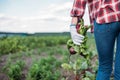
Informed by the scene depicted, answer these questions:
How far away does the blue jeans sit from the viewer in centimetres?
328

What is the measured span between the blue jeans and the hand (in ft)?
1.37

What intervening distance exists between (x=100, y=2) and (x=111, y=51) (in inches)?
18.0

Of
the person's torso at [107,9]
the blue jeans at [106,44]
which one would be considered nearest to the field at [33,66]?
the blue jeans at [106,44]

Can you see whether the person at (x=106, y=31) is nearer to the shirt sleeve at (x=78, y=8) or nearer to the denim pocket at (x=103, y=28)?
the denim pocket at (x=103, y=28)

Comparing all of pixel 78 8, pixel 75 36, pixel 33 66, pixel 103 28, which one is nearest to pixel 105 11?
pixel 103 28

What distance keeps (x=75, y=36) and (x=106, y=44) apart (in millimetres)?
563

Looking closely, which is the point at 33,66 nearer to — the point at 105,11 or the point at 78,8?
the point at 78,8

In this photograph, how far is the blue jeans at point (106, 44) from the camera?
3.28m

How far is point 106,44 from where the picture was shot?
3336mm

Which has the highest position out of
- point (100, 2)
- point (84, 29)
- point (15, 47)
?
point (100, 2)

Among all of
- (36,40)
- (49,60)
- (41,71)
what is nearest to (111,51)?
(41,71)

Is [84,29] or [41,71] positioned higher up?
[84,29]

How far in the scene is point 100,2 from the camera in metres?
3.40

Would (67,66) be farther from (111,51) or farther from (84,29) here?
(111,51)
